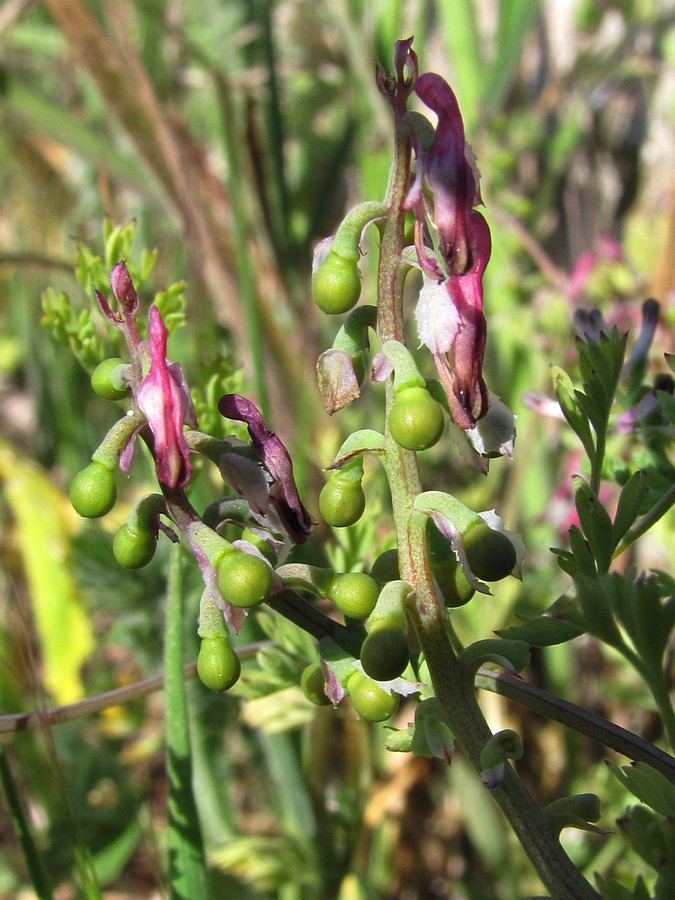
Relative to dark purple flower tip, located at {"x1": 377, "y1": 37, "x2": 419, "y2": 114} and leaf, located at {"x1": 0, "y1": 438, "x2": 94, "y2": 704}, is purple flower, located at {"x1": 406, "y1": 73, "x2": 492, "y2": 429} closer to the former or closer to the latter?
dark purple flower tip, located at {"x1": 377, "y1": 37, "x2": 419, "y2": 114}

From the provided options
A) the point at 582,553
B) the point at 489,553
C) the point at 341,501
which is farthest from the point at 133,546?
the point at 582,553

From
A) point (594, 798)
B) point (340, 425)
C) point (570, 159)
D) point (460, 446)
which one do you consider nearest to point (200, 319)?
point (340, 425)

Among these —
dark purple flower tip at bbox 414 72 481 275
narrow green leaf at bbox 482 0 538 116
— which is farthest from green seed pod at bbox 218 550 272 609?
narrow green leaf at bbox 482 0 538 116

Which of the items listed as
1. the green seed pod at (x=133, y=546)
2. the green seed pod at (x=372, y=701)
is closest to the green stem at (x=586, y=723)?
the green seed pod at (x=372, y=701)

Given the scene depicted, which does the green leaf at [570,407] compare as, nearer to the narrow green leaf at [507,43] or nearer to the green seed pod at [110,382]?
the green seed pod at [110,382]

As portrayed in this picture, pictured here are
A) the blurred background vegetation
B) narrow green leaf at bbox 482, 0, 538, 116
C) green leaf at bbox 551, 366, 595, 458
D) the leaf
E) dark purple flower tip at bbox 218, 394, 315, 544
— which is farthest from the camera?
narrow green leaf at bbox 482, 0, 538, 116

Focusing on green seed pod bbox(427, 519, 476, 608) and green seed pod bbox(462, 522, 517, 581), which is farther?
green seed pod bbox(427, 519, 476, 608)

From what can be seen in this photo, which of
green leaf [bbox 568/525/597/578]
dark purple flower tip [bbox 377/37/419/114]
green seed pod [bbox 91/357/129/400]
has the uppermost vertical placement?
dark purple flower tip [bbox 377/37/419/114]
